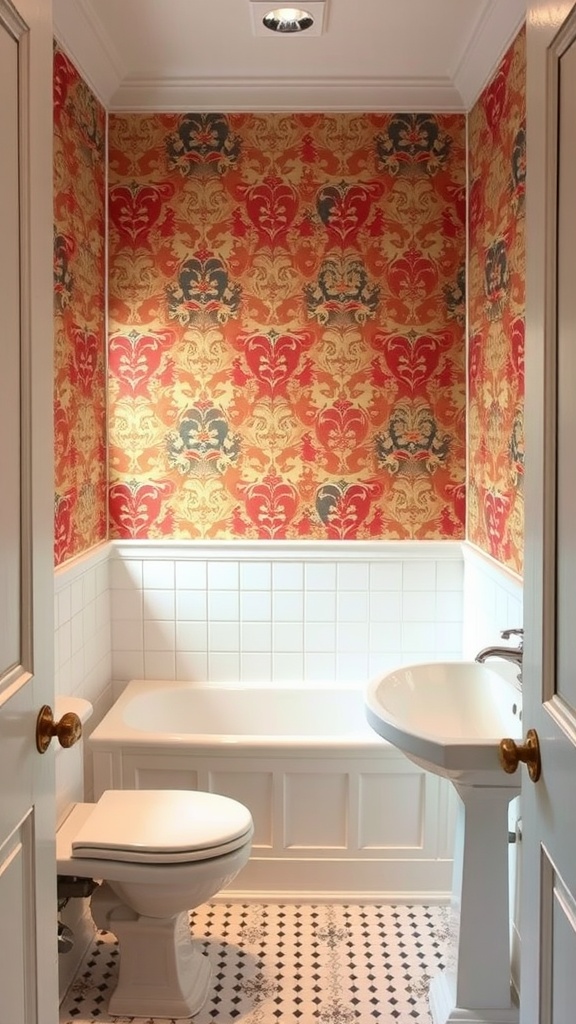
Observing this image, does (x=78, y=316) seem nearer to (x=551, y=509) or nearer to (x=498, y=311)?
(x=498, y=311)

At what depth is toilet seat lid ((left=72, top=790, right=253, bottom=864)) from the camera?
2244 mm

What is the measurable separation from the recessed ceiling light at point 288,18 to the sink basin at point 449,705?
1.88 m

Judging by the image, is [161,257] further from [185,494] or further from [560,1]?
[560,1]

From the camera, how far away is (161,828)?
233 centimetres

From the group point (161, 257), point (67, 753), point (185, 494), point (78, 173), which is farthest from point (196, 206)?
point (67, 753)

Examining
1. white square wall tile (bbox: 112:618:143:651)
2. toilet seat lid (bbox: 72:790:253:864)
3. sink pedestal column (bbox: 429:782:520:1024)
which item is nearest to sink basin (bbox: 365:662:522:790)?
sink pedestal column (bbox: 429:782:520:1024)

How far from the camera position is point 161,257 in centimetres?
340

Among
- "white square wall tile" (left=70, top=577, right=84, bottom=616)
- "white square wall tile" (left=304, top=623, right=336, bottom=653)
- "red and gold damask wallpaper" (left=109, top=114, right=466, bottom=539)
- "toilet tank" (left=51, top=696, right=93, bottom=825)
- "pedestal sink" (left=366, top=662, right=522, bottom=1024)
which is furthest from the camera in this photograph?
"white square wall tile" (left=304, top=623, right=336, bottom=653)

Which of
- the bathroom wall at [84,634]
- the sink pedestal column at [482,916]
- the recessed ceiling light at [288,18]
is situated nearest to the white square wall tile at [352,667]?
the bathroom wall at [84,634]

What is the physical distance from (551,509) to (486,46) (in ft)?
7.21

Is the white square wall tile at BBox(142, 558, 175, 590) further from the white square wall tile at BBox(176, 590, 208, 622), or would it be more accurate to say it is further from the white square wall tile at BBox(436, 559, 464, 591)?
the white square wall tile at BBox(436, 559, 464, 591)

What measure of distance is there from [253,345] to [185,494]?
597 mm

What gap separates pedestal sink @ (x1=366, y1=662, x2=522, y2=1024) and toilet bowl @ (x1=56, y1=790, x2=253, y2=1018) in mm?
518

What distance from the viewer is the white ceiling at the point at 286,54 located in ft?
8.89
